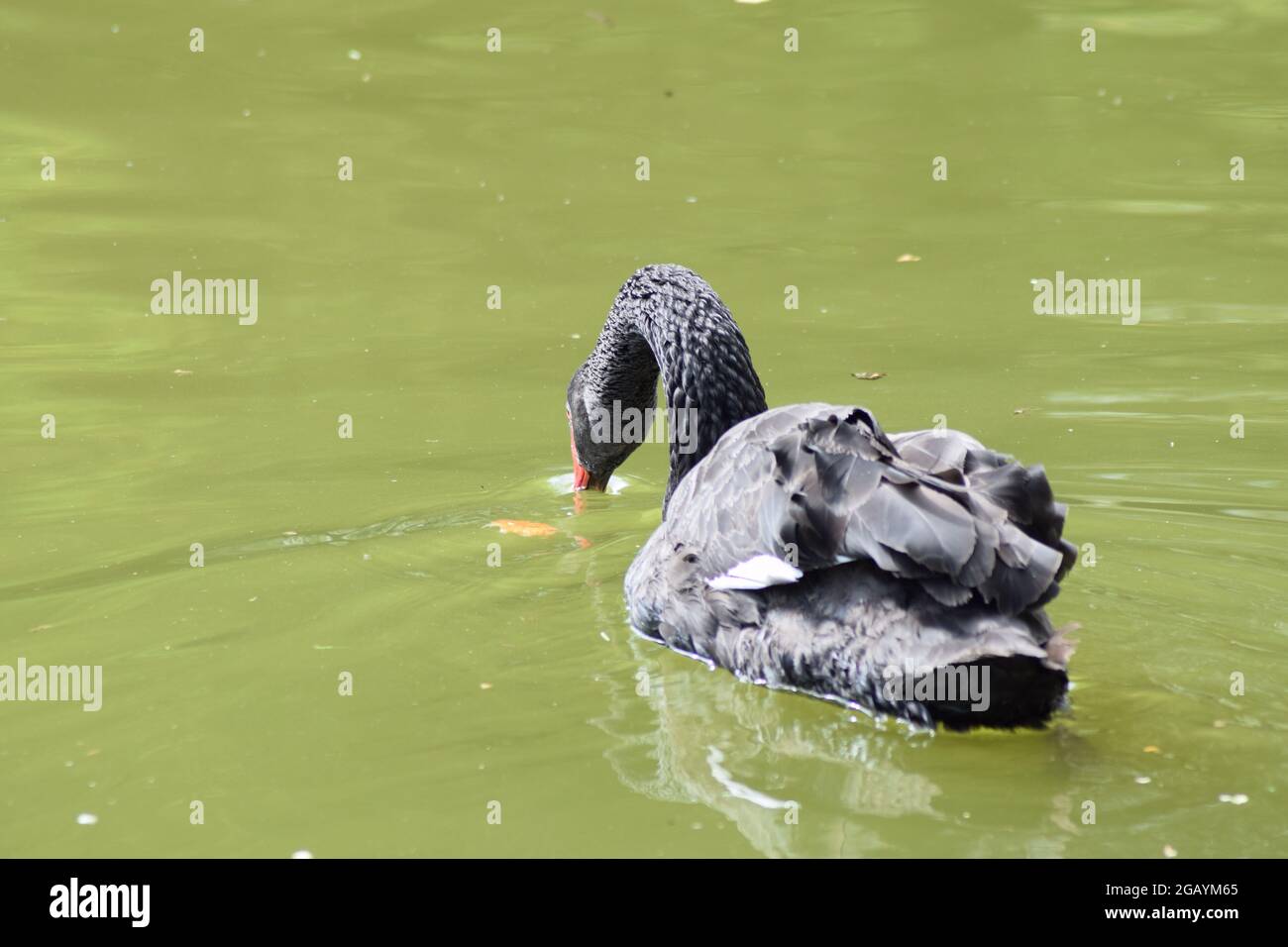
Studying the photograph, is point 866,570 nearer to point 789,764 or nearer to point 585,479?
point 789,764

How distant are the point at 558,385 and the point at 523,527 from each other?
205 centimetres

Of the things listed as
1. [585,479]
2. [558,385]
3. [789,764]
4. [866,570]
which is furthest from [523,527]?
[789,764]

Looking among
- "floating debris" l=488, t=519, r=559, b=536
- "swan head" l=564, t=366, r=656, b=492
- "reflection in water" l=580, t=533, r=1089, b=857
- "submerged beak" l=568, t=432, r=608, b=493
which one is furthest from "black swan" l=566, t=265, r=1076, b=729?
"submerged beak" l=568, t=432, r=608, b=493

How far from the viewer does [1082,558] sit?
246 inches

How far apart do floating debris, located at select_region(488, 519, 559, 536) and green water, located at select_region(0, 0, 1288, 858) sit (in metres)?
0.14

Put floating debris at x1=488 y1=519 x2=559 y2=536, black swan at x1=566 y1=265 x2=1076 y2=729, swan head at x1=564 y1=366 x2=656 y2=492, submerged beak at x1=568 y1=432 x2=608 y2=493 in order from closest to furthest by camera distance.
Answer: black swan at x1=566 y1=265 x2=1076 y2=729
floating debris at x1=488 y1=519 x2=559 y2=536
swan head at x1=564 y1=366 x2=656 y2=492
submerged beak at x1=568 y1=432 x2=608 y2=493

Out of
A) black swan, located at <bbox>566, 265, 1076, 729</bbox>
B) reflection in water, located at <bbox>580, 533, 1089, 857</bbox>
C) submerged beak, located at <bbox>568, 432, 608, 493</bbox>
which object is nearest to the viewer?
reflection in water, located at <bbox>580, 533, 1089, 857</bbox>

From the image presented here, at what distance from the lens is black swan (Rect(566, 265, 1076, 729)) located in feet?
14.4

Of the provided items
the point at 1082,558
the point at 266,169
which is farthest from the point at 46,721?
the point at 266,169

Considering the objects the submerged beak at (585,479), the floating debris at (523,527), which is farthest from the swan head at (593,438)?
the floating debris at (523,527)

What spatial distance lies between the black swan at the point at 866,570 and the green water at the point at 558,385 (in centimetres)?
16

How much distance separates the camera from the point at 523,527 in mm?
6965

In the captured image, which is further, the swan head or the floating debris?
the swan head

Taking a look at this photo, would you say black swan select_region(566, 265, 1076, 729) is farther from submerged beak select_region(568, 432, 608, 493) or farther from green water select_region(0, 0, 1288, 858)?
submerged beak select_region(568, 432, 608, 493)
